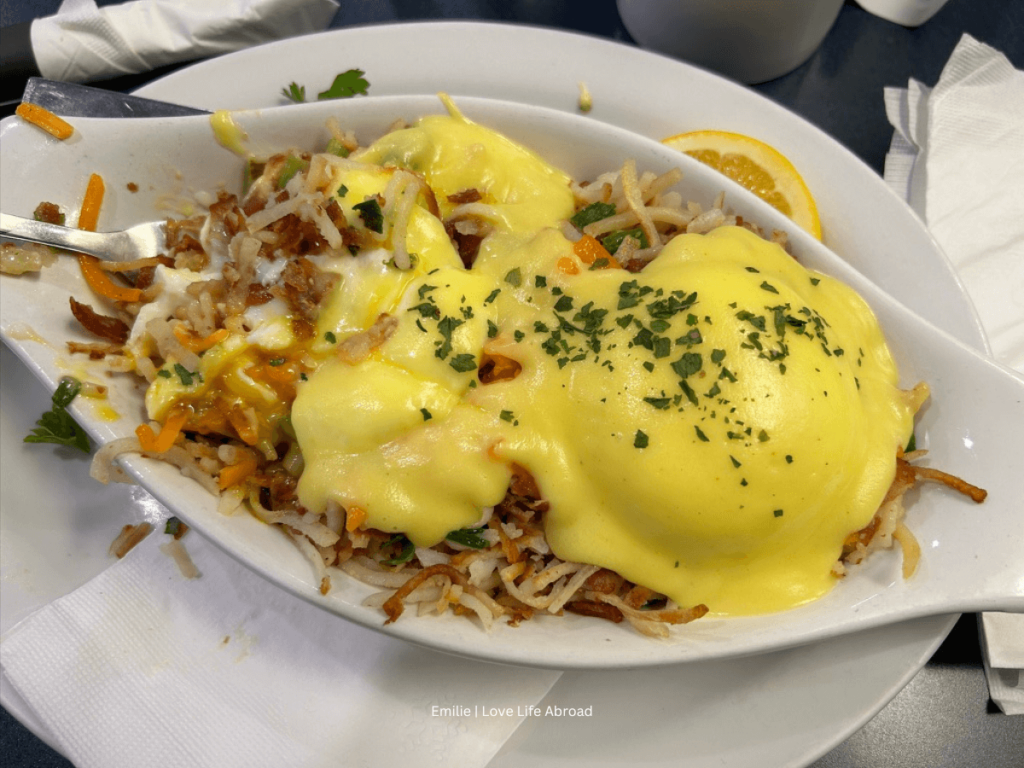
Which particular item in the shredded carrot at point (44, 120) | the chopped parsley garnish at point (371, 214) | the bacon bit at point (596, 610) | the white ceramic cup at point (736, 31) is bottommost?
the bacon bit at point (596, 610)

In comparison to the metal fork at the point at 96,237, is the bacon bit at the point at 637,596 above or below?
below

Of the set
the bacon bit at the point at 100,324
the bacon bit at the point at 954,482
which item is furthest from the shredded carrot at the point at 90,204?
the bacon bit at the point at 954,482

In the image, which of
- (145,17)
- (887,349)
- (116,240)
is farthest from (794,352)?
(145,17)

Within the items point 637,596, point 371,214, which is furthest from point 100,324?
point 637,596

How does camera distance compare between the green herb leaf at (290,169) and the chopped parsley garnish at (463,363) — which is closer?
the chopped parsley garnish at (463,363)

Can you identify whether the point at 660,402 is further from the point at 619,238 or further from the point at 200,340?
the point at 200,340

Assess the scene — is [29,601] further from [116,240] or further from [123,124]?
[123,124]

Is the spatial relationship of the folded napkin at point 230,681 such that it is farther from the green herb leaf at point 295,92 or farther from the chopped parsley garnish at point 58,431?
the green herb leaf at point 295,92

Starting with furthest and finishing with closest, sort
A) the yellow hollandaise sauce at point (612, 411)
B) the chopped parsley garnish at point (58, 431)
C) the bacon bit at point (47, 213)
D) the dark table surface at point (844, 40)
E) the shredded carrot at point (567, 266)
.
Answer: the dark table surface at point (844, 40), the chopped parsley garnish at point (58, 431), the bacon bit at point (47, 213), the shredded carrot at point (567, 266), the yellow hollandaise sauce at point (612, 411)
